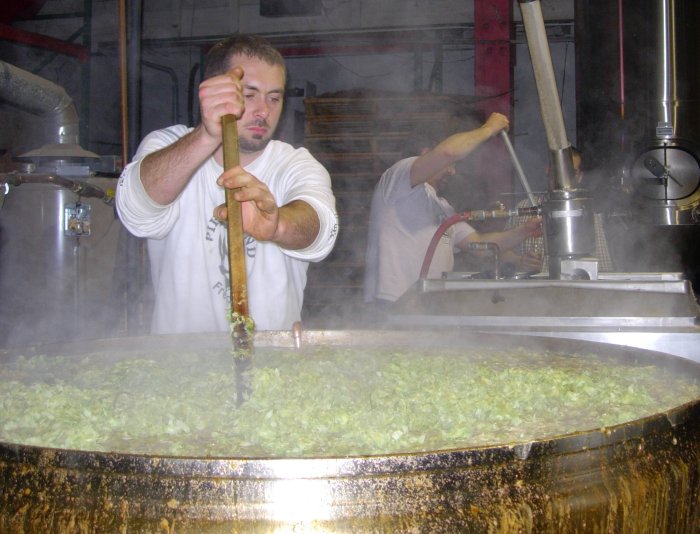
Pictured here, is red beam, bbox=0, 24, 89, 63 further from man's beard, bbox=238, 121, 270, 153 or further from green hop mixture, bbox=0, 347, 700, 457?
green hop mixture, bbox=0, 347, 700, 457

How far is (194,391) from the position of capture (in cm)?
154

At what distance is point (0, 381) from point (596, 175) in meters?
4.17

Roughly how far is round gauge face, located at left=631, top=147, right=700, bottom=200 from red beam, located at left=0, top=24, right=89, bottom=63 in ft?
27.7

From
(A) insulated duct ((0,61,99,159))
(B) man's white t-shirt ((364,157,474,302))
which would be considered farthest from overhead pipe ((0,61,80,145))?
(B) man's white t-shirt ((364,157,474,302))

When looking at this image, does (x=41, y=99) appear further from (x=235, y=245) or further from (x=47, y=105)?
(x=235, y=245)

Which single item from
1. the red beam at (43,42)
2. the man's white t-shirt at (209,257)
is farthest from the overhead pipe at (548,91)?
the red beam at (43,42)

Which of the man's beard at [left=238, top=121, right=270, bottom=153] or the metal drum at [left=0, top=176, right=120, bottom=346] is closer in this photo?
the man's beard at [left=238, top=121, right=270, bottom=153]

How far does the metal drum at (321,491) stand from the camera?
37.5 inches

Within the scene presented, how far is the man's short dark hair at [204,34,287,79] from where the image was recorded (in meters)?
2.43

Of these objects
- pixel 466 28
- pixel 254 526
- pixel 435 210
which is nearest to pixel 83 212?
pixel 435 210

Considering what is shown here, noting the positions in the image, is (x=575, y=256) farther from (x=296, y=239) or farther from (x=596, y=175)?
(x=596, y=175)

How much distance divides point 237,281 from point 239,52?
52.7 inches

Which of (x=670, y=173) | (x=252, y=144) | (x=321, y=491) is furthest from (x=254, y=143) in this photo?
(x=670, y=173)

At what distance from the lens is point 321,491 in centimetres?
96
